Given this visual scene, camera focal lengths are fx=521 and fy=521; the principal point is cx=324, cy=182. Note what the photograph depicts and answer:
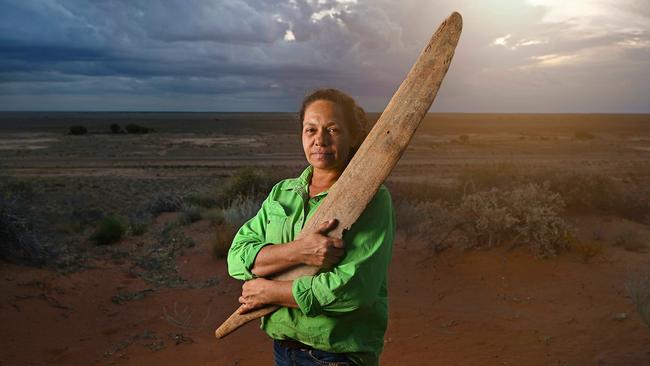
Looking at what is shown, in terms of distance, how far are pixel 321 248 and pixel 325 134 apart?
44 cm

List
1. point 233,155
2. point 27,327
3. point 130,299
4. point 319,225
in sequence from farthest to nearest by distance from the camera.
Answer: point 233,155 → point 130,299 → point 27,327 → point 319,225

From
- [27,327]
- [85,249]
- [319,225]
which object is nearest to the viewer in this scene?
[319,225]

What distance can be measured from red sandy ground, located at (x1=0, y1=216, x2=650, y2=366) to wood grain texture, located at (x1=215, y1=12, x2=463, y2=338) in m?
3.16

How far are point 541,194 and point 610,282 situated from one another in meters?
1.81

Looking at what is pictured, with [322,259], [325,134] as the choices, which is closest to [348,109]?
[325,134]

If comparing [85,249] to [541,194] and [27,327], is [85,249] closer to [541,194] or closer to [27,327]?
[27,327]

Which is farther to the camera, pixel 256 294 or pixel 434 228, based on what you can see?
pixel 434 228

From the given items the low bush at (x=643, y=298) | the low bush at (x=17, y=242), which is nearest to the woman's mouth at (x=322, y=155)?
the low bush at (x=643, y=298)

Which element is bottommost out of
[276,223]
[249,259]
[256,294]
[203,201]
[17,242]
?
[203,201]

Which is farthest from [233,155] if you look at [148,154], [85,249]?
[85,249]

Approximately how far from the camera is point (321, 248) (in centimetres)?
162

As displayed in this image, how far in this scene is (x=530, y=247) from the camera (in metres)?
6.70

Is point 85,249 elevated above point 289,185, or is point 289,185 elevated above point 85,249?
point 289,185

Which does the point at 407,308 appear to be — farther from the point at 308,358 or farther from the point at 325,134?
the point at 325,134
